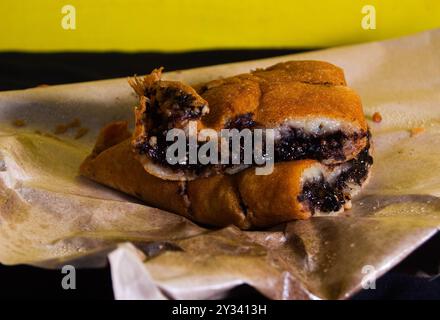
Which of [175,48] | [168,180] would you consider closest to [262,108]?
[168,180]

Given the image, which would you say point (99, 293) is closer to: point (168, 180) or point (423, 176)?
point (168, 180)

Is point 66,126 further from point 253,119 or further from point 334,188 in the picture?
point 334,188

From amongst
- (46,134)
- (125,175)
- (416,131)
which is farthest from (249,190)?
(46,134)

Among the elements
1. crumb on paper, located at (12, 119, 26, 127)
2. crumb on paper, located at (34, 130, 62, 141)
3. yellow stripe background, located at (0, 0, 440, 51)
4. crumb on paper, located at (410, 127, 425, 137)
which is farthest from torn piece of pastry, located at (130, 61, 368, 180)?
yellow stripe background, located at (0, 0, 440, 51)

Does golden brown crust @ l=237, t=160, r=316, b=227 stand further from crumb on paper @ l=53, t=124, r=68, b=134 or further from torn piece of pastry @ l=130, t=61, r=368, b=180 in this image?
crumb on paper @ l=53, t=124, r=68, b=134

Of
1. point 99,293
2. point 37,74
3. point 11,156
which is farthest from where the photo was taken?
point 37,74

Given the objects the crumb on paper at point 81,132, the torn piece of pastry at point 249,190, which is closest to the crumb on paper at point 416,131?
the torn piece of pastry at point 249,190
